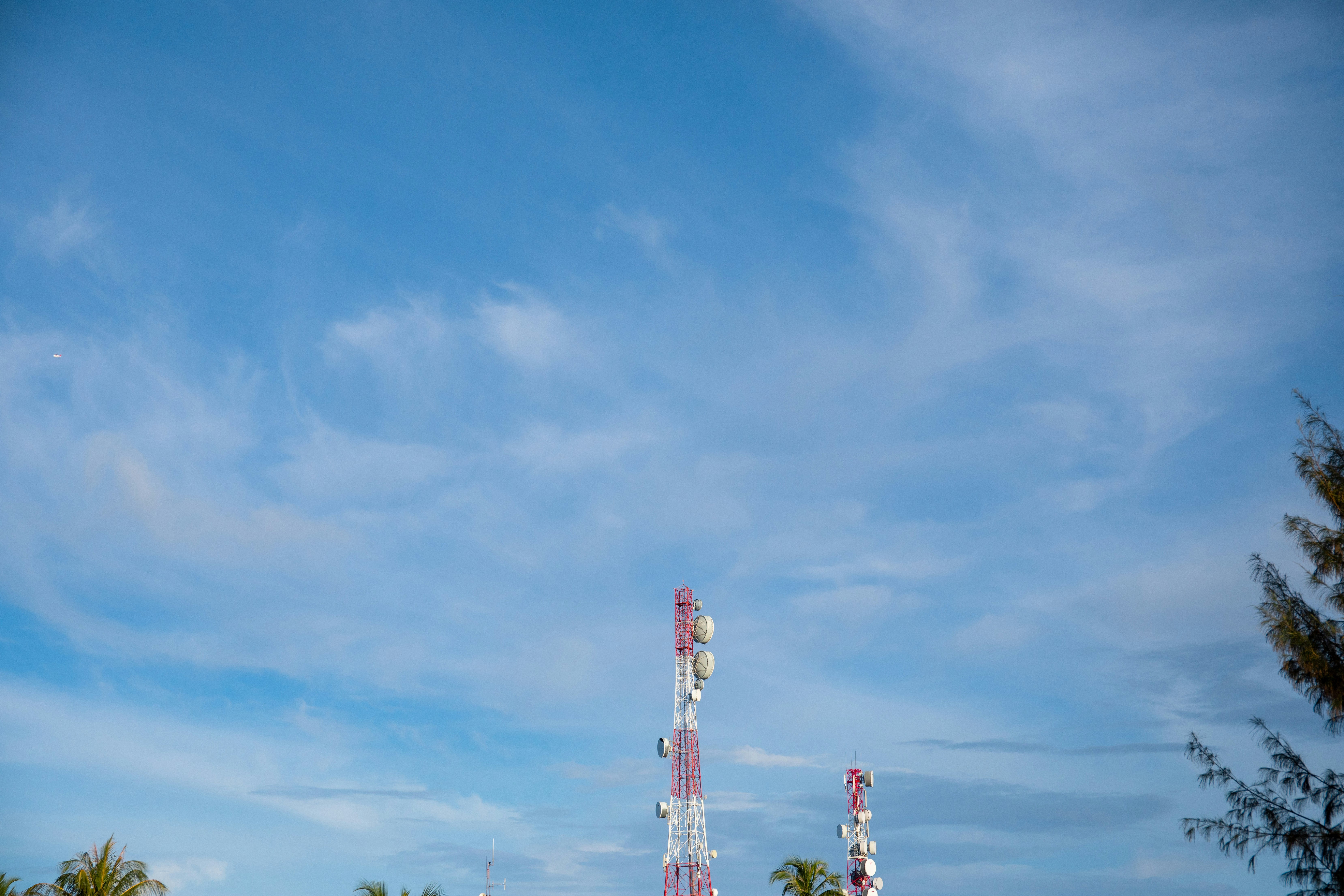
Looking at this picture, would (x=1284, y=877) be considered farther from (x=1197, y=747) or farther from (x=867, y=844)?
(x=867, y=844)

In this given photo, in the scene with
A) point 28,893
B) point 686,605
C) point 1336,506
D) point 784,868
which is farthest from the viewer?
point 686,605

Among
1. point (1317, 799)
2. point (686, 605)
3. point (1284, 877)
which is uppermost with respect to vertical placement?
point (686, 605)

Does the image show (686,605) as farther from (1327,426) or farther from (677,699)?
(1327,426)

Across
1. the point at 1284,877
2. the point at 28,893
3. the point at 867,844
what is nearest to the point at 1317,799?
the point at 1284,877

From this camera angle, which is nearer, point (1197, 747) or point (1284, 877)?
point (1284, 877)

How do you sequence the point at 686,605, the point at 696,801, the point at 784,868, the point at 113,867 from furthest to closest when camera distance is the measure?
the point at 686,605, the point at 696,801, the point at 784,868, the point at 113,867

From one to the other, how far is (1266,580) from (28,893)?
54773 millimetres

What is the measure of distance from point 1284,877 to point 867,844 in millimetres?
43928

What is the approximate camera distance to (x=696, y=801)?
6594cm

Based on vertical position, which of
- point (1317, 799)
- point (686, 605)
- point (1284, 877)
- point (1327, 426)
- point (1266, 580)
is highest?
point (686, 605)

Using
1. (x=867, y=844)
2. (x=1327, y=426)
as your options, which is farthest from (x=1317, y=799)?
(x=867, y=844)

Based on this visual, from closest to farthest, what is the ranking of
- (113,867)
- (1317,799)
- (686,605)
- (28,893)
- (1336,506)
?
(1317,799) < (1336,506) < (28,893) < (113,867) < (686,605)

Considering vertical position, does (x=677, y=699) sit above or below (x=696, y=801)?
above

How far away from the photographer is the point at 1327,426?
92.3 ft
